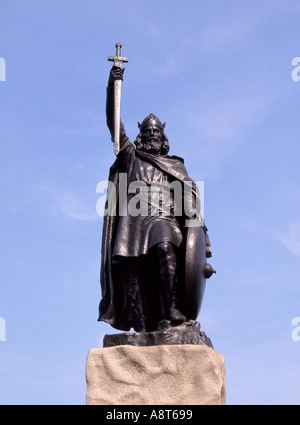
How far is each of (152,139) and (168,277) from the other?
2.11 m

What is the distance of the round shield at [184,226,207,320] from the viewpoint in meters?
8.63

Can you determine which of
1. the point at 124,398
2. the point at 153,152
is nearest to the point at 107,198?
the point at 153,152

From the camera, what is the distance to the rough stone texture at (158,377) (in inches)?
317

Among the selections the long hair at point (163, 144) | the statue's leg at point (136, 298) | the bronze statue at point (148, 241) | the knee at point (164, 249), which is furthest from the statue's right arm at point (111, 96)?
the statue's leg at point (136, 298)

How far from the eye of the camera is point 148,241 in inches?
351

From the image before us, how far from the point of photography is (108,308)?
355 inches

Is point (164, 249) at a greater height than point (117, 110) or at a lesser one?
lesser

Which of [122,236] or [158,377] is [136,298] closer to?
[122,236]

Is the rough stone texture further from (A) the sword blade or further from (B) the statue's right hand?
(B) the statue's right hand

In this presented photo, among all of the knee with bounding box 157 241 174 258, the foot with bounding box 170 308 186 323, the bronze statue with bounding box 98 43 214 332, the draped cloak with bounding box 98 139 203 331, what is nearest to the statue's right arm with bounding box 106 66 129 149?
the bronze statue with bounding box 98 43 214 332

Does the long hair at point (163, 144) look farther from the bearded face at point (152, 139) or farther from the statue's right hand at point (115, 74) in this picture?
the statue's right hand at point (115, 74)

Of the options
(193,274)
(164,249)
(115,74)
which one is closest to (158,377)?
(193,274)
